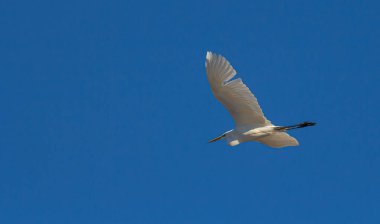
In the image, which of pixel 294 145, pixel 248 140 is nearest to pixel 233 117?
pixel 248 140

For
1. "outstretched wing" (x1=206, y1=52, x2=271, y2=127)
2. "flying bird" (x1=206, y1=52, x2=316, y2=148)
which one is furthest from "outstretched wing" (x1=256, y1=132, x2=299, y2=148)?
"outstretched wing" (x1=206, y1=52, x2=271, y2=127)

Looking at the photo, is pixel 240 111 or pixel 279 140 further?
pixel 279 140

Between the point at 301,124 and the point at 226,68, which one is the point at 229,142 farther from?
the point at 226,68

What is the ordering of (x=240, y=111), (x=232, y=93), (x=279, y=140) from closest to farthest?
(x=232, y=93), (x=240, y=111), (x=279, y=140)

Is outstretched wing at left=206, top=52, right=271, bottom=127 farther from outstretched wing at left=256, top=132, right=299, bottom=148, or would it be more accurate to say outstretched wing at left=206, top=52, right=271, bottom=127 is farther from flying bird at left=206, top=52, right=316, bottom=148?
outstretched wing at left=256, top=132, right=299, bottom=148

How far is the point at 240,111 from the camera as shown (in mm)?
19469

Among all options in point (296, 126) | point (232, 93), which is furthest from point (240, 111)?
point (296, 126)

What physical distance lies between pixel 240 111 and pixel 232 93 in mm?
1103

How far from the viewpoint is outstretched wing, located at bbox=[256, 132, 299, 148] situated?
20.3 metres

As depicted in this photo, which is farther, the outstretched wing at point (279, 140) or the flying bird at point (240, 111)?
the outstretched wing at point (279, 140)

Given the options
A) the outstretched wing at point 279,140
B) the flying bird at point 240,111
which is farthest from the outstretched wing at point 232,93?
the outstretched wing at point 279,140

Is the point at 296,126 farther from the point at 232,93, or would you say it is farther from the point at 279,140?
the point at 232,93

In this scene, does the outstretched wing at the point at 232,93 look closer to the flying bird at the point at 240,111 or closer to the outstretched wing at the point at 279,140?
the flying bird at the point at 240,111

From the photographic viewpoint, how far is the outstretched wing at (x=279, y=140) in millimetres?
20297
